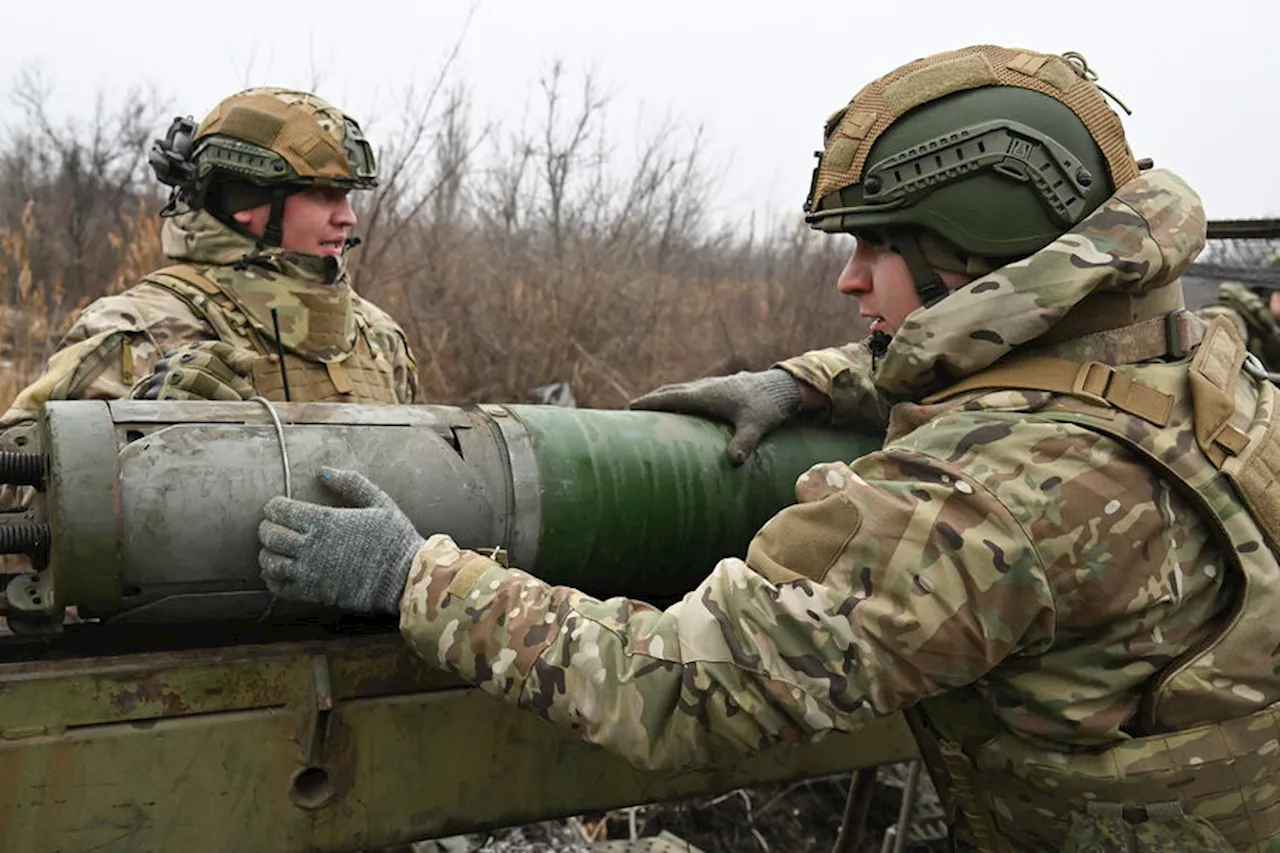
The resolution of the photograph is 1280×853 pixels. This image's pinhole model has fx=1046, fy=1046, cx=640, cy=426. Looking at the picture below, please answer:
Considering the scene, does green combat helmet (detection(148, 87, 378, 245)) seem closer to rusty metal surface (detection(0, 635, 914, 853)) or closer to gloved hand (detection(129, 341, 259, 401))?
gloved hand (detection(129, 341, 259, 401))

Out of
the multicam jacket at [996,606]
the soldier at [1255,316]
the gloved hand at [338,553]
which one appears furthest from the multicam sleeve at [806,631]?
the soldier at [1255,316]

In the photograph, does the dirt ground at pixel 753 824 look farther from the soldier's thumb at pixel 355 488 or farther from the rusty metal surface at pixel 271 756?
the soldier's thumb at pixel 355 488

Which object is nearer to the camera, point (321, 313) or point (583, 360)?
point (321, 313)

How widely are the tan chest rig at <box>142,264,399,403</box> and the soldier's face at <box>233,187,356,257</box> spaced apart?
159mm

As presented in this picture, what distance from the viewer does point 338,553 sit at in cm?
179

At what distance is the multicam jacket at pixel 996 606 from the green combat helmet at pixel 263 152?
1836 mm

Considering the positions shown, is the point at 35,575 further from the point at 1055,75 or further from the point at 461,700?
the point at 1055,75

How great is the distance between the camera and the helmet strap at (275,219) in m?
3.26

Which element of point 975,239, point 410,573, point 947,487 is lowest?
point 410,573

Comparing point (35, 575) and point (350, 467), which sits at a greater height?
point (350, 467)

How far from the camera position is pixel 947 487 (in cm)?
156

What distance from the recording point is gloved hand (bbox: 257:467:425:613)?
5.87ft

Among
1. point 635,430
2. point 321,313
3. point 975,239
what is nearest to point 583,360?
point 321,313

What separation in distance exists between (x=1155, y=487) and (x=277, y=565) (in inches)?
57.0
